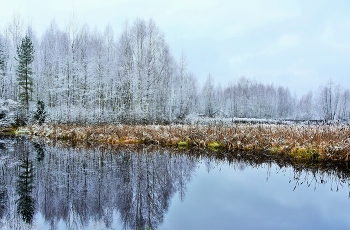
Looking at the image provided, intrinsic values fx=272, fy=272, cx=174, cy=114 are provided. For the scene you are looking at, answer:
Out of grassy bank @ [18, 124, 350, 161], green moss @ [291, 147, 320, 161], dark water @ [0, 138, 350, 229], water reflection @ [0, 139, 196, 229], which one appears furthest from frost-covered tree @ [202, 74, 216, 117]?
dark water @ [0, 138, 350, 229]

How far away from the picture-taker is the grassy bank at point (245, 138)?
10.7 m

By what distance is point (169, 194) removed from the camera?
22.5 feet

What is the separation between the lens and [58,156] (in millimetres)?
11508

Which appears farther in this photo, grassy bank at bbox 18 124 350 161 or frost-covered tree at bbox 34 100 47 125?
frost-covered tree at bbox 34 100 47 125

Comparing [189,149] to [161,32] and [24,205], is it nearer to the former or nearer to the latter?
[24,205]

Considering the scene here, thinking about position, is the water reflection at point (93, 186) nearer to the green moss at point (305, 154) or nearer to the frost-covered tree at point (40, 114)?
the green moss at point (305, 154)

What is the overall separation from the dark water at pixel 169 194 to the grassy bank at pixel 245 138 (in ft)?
3.56

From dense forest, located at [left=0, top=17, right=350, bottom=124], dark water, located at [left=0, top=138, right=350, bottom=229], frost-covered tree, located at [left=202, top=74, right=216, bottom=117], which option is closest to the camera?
dark water, located at [left=0, top=138, right=350, bottom=229]

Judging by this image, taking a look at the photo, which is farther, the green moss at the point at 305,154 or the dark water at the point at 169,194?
the green moss at the point at 305,154

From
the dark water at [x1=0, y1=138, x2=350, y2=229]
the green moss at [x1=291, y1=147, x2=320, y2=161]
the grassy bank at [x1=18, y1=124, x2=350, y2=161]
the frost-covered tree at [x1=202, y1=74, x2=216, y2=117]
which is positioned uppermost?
the frost-covered tree at [x1=202, y1=74, x2=216, y2=117]

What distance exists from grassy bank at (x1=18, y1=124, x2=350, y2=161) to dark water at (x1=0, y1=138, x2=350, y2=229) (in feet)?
3.56

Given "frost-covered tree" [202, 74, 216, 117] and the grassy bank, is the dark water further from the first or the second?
"frost-covered tree" [202, 74, 216, 117]

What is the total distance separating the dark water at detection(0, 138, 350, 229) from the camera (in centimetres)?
521

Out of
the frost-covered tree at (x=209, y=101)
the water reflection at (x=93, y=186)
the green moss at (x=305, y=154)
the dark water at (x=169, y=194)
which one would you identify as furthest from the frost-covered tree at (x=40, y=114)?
the frost-covered tree at (x=209, y=101)
